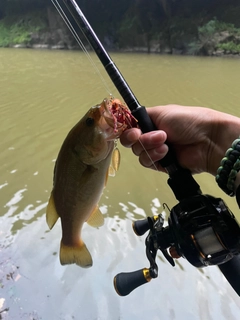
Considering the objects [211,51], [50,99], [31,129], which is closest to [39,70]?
[50,99]

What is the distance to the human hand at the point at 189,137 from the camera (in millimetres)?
1573

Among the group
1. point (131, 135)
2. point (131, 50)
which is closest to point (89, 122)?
point (131, 135)

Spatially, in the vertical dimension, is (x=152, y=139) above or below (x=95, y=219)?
above

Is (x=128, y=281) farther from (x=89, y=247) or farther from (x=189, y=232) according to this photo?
(x=89, y=247)

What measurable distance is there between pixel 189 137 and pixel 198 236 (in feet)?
2.45

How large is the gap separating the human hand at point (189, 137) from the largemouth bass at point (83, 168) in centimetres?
12

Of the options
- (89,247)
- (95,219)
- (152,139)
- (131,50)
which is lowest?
(131,50)

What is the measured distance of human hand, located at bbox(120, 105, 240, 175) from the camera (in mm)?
1573

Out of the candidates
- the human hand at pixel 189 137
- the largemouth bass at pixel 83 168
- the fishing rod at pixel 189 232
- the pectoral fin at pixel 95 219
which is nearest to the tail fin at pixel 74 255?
the largemouth bass at pixel 83 168

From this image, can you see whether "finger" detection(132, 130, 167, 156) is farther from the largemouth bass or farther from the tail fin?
the tail fin

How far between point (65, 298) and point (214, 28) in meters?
21.9

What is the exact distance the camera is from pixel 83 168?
1.55 m

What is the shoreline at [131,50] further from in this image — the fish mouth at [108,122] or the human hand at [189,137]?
the fish mouth at [108,122]

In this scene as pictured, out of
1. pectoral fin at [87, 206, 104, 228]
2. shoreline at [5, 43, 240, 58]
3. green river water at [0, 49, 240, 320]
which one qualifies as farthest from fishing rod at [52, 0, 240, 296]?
shoreline at [5, 43, 240, 58]
